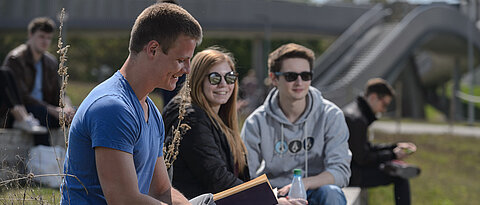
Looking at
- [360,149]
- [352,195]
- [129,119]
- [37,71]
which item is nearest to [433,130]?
[360,149]

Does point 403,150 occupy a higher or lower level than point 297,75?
lower

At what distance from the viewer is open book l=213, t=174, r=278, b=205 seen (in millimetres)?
2934

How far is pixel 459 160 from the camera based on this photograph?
13250 mm

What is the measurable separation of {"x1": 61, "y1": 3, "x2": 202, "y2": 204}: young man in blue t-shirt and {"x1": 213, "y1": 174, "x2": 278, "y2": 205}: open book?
0.62 meters

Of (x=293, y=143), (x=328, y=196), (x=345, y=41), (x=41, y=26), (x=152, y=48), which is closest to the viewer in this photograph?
(x=152, y=48)

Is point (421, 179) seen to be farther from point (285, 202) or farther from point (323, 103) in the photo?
point (285, 202)

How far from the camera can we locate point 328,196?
414 centimetres

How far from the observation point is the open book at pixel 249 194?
293 centimetres

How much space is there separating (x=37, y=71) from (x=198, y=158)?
3.72m

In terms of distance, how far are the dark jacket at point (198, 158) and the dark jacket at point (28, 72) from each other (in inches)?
127

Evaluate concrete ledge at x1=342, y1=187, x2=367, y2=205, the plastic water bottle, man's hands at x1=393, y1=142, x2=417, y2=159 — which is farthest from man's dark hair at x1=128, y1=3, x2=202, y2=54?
man's hands at x1=393, y1=142, x2=417, y2=159

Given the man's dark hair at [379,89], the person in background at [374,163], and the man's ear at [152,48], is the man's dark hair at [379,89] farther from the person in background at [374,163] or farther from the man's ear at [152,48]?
the man's ear at [152,48]

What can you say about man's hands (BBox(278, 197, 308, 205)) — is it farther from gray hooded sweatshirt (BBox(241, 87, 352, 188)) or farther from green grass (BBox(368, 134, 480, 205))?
green grass (BBox(368, 134, 480, 205))

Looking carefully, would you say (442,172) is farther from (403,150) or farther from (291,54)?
(291,54)
